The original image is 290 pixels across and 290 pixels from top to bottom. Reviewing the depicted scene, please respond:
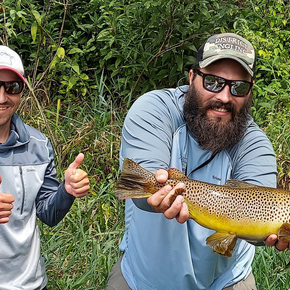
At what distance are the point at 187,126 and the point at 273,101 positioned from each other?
133 inches

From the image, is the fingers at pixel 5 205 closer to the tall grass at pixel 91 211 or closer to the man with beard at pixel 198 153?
the man with beard at pixel 198 153

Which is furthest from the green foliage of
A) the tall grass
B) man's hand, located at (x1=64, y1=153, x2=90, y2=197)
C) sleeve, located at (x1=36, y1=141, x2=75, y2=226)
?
man's hand, located at (x1=64, y1=153, x2=90, y2=197)

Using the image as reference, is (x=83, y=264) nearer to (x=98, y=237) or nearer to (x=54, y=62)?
(x=98, y=237)

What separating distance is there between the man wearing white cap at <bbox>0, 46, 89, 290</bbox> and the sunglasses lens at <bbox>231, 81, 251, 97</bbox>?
3.54ft

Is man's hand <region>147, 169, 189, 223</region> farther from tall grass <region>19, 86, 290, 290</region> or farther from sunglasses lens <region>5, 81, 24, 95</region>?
tall grass <region>19, 86, 290, 290</region>

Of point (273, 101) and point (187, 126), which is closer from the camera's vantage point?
point (187, 126)

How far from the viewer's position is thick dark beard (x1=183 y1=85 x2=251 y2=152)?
10.6 feet

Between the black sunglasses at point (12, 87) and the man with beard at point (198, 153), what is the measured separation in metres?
0.71

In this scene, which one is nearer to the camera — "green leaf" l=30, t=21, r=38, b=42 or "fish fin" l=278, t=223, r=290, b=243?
"fish fin" l=278, t=223, r=290, b=243

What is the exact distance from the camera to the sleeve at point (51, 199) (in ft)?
10.2

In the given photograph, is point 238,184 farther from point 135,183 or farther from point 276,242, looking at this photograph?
point 135,183

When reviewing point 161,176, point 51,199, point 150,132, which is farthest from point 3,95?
point 161,176

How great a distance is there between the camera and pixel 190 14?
616cm

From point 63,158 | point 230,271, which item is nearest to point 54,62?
point 63,158
